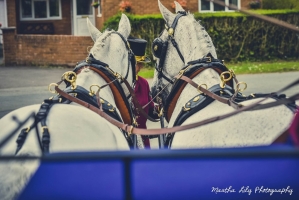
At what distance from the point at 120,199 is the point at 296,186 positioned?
35.7 inches

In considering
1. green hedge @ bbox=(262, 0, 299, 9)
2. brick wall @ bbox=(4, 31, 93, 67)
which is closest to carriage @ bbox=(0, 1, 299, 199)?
brick wall @ bbox=(4, 31, 93, 67)

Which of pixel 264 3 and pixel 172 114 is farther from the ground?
pixel 264 3

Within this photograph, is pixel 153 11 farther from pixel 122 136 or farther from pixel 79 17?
pixel 122 136

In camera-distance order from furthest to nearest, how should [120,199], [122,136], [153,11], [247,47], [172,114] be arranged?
[153,11], [247,47], [172,114], [122,136], [120,199]

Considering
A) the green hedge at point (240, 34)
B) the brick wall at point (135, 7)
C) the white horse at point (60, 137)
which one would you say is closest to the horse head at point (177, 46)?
the white horse at point (60, 137)

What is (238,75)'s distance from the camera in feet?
51.0

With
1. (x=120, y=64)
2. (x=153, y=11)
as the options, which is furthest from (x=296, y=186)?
(x=153, y=11)

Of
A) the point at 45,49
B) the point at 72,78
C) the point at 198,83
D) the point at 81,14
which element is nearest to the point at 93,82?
the point at 72,78

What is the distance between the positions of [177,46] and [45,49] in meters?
14.4

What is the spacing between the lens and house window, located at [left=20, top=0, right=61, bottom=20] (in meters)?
25.9

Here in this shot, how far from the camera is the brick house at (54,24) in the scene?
737 inches

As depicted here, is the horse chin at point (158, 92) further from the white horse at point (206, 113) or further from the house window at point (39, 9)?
the house window at point (39, 9)

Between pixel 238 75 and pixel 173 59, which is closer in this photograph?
pixel 173 59

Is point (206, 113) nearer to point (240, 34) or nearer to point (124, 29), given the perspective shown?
Result: point (124, 29)
